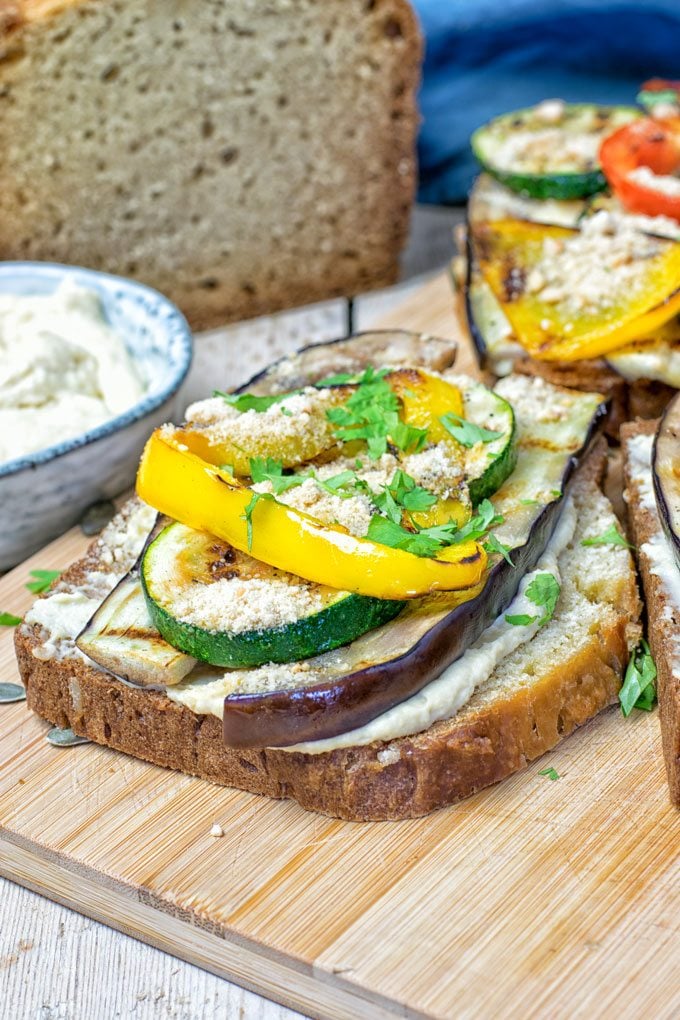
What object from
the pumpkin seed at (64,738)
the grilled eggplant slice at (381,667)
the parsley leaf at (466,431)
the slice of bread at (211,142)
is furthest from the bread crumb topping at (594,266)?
the pumpkin seed at (64,738)

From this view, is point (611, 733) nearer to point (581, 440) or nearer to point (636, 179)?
point (581, 440)

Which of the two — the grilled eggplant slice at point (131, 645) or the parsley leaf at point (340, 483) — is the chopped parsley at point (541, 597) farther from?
the grilled eggplant slice at point (131, 645)

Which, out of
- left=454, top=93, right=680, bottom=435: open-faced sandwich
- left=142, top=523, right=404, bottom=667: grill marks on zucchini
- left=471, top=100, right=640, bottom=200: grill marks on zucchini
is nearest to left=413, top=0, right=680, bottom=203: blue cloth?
left=471, top=100, right=640, bottom=200: grill marks on zucchini

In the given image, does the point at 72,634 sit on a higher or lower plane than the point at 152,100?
lower

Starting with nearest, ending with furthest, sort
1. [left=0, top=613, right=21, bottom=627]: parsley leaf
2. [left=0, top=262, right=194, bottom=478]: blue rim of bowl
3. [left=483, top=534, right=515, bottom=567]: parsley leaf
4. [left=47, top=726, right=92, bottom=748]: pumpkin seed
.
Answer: [left=483, top=534, right=515, bottom=567]: parsley leaf → [left=47, top=726, right=92, bottom=748]: pumpkin seed → [left=0, top=613, right=21, bottom=627]: parsley leaf → [left=0, top=262, right=194, bottom=478]: blue rim of bowl

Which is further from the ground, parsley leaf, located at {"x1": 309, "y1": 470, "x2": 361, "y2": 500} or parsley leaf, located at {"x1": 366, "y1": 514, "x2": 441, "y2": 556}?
parsley leaf, located at {"x1": 366, "y1": 514, "x2": 441, "y2": 556}

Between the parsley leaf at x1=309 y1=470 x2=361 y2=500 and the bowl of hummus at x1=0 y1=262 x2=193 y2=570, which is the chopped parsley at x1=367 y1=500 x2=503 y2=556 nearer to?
the parsley leaf at x1=309 y1=470 x2=361 y2=500

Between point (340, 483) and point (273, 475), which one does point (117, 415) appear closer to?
point (273, 475)

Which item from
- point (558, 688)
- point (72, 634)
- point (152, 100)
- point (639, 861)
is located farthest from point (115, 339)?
point (639, 861)
